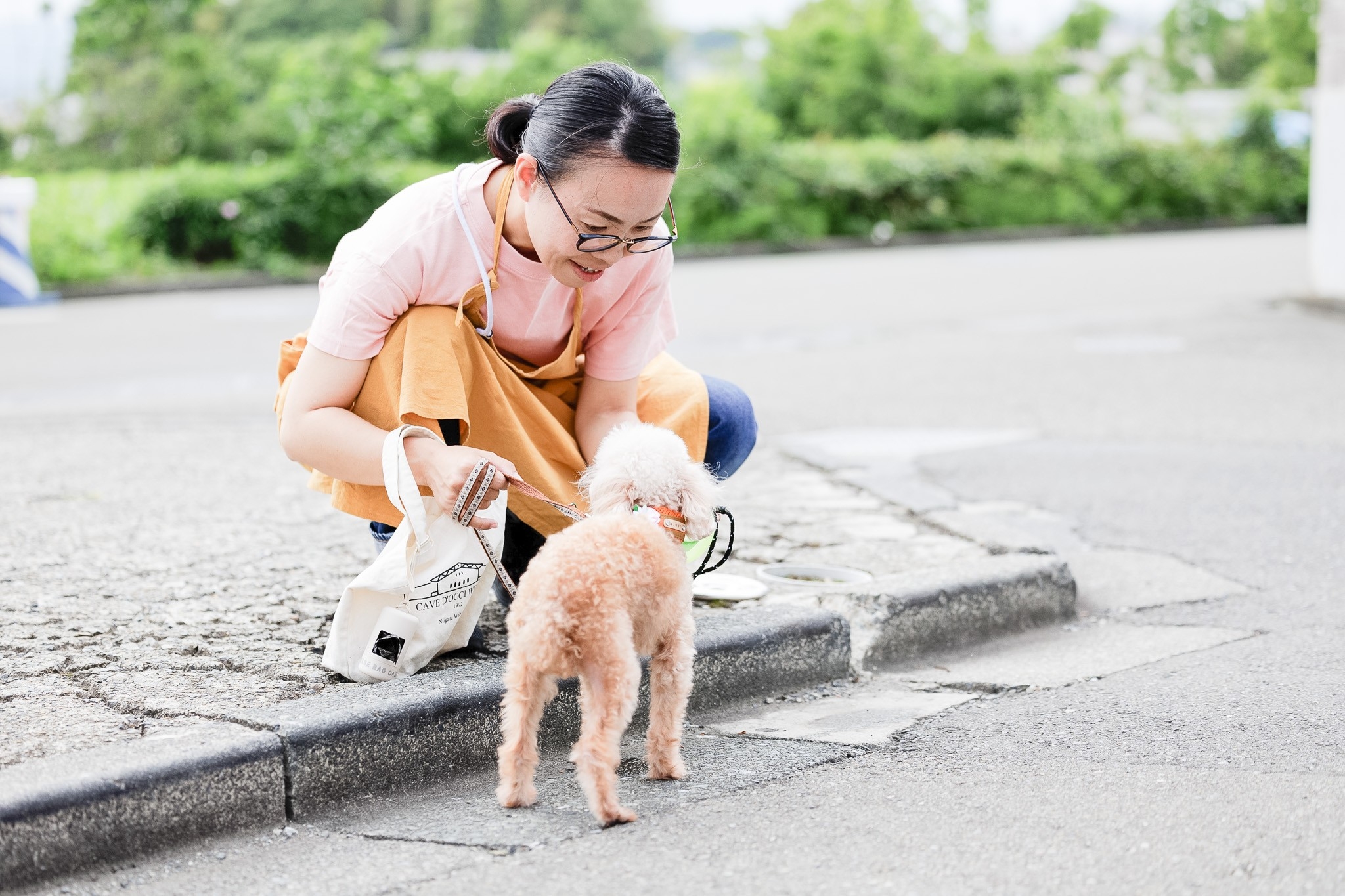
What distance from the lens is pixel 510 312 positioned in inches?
135

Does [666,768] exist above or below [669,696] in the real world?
below

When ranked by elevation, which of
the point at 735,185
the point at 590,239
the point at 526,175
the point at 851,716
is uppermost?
the point at 526,175

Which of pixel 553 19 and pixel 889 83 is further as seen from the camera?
pixel 553 19

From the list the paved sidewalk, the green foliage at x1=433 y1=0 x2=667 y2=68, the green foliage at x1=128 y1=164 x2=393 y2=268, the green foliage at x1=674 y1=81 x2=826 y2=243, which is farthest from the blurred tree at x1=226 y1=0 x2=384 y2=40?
the paved sidewalk

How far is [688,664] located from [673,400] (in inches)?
41.4

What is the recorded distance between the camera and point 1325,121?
1121 cm

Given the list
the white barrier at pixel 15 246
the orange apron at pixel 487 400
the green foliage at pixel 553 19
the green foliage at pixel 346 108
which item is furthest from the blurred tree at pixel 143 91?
the green foliage at pixel 553 19

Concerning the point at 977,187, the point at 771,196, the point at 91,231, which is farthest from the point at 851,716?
the point at 977,187

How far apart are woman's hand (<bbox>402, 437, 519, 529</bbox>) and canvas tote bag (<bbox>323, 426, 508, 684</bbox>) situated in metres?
0.04

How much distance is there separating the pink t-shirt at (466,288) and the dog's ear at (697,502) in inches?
29.2

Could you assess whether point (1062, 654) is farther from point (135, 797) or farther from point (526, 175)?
point (135, 797)

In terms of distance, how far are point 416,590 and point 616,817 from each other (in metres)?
0.79

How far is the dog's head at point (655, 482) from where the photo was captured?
9.44ft

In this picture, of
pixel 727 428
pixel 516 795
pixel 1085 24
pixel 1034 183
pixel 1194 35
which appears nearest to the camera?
pixel 516 795
